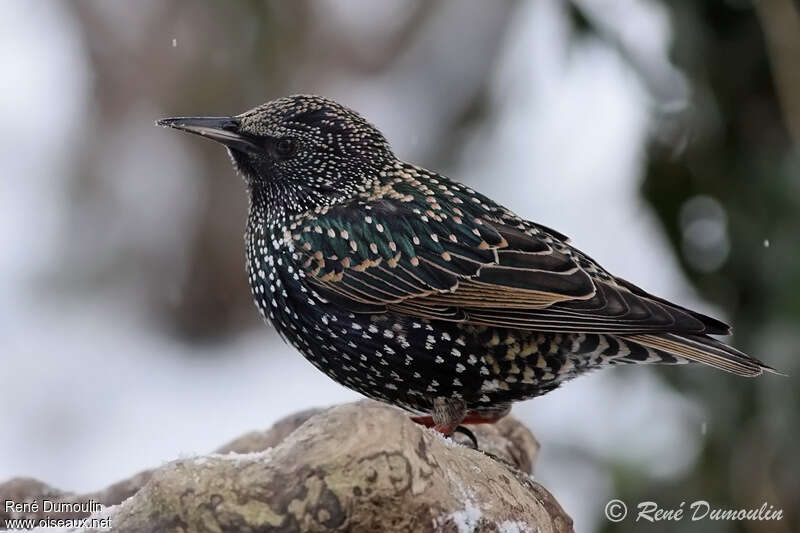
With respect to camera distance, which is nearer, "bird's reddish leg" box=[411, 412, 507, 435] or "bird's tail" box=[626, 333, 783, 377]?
"bird's tail" box=[626, 333, 783, 377]

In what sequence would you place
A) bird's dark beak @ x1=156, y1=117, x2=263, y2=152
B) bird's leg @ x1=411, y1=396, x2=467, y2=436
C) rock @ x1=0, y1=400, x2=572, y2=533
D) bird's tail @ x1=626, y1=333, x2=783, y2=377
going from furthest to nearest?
bird's dark beak @ x1=156, y1=117, x2=263, y2=152 → bird's leg @ x1=411, y1=396, x2=467, y2=436 → bird's tail @ x1=626, y1=333, x2=783, y2=377 → rock @ x1=0, y1=400, x2=572, y2=533

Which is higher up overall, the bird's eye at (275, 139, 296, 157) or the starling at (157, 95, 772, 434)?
the bird's eye at (275, 139, 296, 157)

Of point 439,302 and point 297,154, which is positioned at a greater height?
point 297,154

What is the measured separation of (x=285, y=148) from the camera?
3895mm

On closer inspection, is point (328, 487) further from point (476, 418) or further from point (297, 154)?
point (297, 154)

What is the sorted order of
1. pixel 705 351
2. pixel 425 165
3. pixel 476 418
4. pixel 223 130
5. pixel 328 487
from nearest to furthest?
pixel 328 487 → pixel 705 351 → pixel 223 130 → pixel 476 418 → pixel 425 165

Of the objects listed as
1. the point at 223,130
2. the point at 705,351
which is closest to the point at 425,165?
the point at 223,130

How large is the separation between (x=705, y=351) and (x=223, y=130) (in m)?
1.69

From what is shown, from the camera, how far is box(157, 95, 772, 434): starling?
3.50 metres

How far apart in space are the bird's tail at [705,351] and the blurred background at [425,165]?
4.86 feet

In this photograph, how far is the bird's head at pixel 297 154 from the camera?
3.83 metres

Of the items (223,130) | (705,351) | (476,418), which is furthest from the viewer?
(476,418)

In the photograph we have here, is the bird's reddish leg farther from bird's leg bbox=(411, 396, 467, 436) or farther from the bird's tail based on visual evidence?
the bird's tail

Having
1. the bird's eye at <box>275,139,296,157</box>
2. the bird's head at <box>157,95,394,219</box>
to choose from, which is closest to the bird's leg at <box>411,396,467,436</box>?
the bird's head at <box>157,95,394,219</box>
